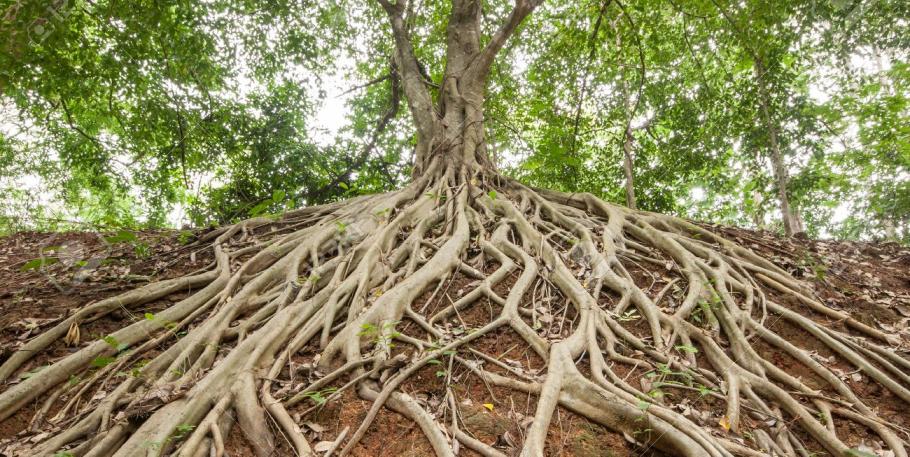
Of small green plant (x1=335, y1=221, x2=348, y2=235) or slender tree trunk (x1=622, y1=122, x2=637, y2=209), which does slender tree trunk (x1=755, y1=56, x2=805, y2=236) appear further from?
small green plant (x1=335, y1=221, x2=348, y2=235)

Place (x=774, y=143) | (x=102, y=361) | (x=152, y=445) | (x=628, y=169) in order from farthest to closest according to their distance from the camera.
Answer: (x=628, y=169) → (x=774, y=143) → (x=102, y=361) → (x=152, y=445)

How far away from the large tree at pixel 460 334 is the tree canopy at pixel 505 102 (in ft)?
5.46

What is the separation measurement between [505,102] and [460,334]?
7267 mm

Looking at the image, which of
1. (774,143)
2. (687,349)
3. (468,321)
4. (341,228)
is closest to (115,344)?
(341,228)

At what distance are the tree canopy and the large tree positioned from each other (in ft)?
5.46

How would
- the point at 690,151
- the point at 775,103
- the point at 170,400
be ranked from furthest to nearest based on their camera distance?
the point at 690,151
the point at 775,103
the point at 170,400

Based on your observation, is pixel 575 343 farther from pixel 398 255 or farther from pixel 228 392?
pixel 228 392

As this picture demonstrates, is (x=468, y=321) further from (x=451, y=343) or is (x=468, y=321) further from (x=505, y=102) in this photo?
(x=505, y=102)

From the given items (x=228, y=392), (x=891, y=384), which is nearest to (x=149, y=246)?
(x=228, y=392)

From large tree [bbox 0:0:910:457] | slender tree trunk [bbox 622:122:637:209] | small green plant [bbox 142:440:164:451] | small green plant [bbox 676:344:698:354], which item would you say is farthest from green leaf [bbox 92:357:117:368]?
slender tree trunk [bbox 622:122:637:209]

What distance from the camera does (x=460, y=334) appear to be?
2967 mm

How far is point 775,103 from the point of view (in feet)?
21.2

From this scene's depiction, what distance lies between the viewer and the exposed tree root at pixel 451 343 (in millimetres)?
2254

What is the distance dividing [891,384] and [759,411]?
36.0 inches
